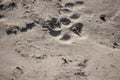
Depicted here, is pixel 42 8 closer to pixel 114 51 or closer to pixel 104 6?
pixel 104 6

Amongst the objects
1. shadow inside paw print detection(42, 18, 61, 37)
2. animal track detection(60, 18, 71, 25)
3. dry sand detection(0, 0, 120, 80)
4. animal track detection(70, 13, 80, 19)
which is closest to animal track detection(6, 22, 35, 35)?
dry sand detection(0, 0, 120, 80)

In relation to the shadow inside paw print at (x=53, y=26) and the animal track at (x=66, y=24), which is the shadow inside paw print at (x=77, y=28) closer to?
the animal track at (x=66, y=24)

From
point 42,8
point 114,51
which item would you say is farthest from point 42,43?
point 114,51

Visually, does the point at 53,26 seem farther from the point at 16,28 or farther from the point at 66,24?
the point at 16,28

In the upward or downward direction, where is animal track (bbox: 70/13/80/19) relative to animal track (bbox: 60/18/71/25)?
upward

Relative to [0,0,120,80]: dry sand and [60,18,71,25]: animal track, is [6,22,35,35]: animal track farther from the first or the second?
[60,18,71,25]: animal track

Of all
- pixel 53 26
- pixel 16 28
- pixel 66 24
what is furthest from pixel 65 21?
pixel 16 28

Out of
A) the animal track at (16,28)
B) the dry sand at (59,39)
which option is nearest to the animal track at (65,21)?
the dry sand at (59,39)

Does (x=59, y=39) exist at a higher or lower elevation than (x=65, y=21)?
lower
